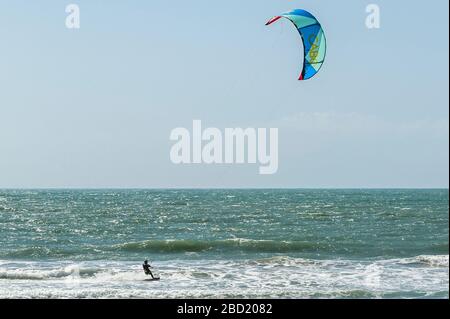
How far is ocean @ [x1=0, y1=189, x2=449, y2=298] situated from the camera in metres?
18.4

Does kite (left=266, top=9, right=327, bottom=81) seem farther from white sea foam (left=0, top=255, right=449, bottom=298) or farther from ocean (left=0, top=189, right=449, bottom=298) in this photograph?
ocean (left=0, top=189, right=449, bottom=298)

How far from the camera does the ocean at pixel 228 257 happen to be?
60.4ft

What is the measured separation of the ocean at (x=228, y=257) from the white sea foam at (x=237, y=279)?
0.03 meters

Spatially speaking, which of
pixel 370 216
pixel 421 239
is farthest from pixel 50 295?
pixel 370 216

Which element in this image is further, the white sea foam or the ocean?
the ocean

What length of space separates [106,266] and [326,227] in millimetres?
19338

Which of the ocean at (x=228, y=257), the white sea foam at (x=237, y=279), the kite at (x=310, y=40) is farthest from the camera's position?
the kite at (x=310, y=40)

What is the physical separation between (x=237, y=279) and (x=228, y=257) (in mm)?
6403

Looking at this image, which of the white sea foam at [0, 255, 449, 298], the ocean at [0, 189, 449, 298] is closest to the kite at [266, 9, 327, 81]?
the white sea foam at [0, 255, 449, 298]

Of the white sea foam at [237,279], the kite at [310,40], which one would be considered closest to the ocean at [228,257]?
the white sea foam at [237,279]

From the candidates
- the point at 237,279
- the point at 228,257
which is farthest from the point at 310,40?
the point at 228,257

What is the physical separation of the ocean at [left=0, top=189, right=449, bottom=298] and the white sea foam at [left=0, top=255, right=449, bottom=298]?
35 millimetres

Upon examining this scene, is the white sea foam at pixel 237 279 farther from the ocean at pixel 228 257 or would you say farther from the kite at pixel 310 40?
the kite at pixel 310 40
